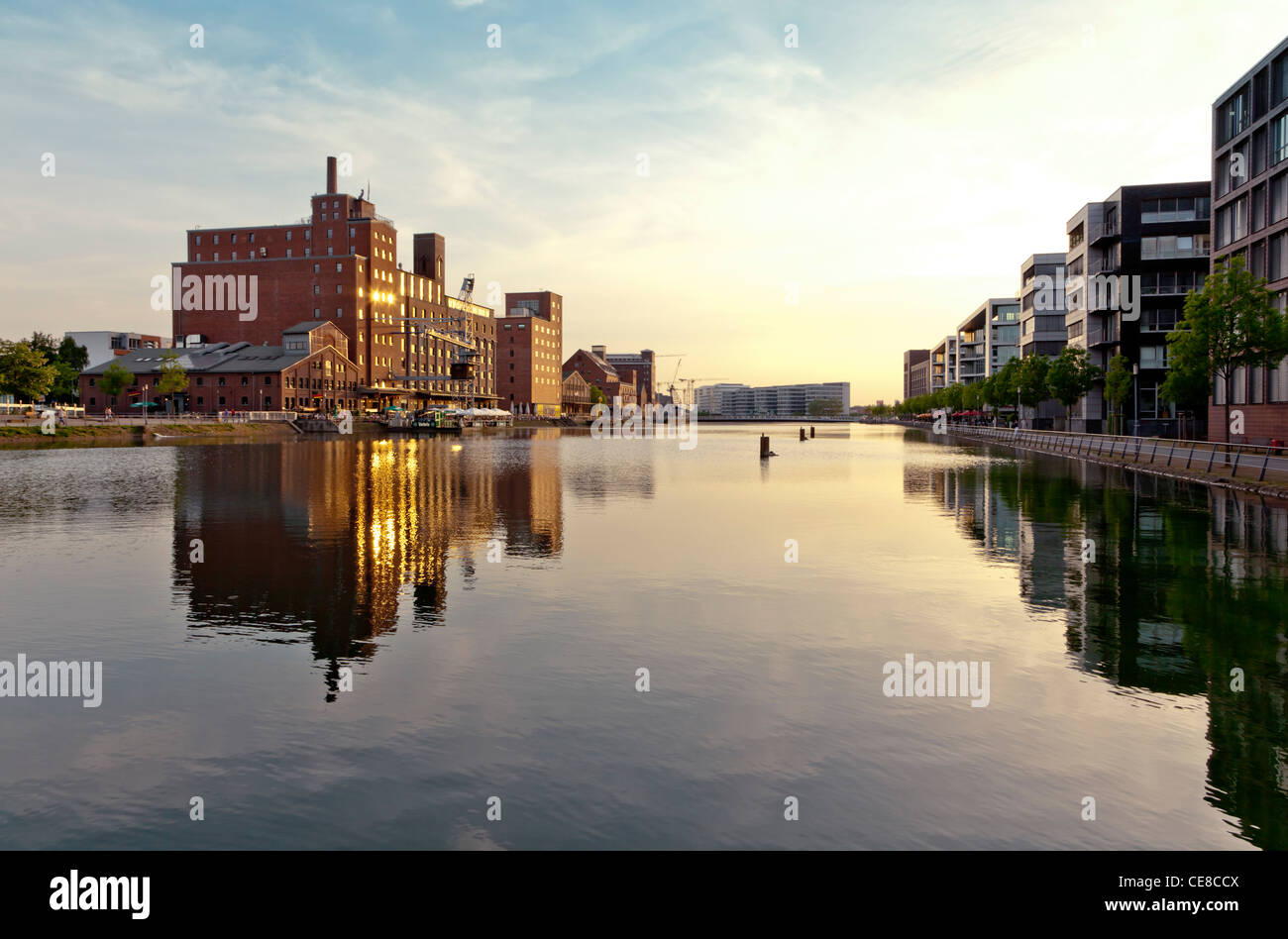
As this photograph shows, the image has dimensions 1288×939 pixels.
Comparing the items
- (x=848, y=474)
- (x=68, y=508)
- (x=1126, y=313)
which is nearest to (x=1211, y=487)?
(x=848, y=474)

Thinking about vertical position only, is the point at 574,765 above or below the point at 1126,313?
below

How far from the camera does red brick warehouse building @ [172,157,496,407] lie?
5965 inches

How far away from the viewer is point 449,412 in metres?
→ 135

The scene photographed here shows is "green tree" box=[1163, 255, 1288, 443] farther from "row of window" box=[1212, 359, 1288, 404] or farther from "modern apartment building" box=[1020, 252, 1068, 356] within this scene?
"modern apartment building" box=[1020, 252, 1068, 356]

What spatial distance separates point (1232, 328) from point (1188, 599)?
139 feet

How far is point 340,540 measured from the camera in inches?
901

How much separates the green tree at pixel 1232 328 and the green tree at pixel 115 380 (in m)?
126

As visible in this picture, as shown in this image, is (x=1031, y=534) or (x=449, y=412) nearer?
(x=1031, y=534)

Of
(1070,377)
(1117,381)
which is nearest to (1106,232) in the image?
(1070,377)

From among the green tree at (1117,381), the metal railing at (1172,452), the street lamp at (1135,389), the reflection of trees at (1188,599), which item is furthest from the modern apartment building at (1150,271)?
the reflection of trees at (1188,599)

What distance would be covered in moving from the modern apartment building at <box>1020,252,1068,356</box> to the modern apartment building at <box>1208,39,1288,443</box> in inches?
2474

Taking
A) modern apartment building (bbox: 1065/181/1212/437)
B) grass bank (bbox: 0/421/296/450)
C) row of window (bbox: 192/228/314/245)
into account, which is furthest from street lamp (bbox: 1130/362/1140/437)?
row of window (bbox: 192/228/314/245)
